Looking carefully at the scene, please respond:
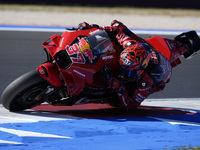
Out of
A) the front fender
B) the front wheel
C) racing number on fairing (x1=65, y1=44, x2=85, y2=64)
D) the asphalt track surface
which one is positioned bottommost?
the asphalt track surface

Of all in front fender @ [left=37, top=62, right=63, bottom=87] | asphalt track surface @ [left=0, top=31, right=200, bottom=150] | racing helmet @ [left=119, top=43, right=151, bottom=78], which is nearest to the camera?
asphalt track surface @ [left=0, top=31, right=200, bottom=150]

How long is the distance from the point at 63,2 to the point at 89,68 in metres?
18.0

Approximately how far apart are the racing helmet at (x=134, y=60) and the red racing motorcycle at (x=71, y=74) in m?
0.16

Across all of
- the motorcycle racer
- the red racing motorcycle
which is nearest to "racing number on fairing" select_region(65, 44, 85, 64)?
the red racing motorcycle

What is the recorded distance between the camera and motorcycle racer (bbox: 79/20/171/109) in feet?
15.7

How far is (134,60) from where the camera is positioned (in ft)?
15.6

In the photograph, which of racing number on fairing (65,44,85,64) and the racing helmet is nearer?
racing number on fairing (65,44,85,64)

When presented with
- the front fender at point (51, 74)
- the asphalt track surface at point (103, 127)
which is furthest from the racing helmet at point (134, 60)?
the front fender at point (51, 74)

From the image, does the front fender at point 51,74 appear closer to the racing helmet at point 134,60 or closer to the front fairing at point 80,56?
the front fairing at point 80,56

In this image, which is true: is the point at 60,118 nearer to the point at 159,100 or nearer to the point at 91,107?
the point at 91,107

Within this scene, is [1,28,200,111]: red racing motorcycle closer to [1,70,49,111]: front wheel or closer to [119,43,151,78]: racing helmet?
[1,70,49,111]: front wheel

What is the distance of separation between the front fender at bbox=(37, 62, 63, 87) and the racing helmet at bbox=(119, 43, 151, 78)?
29.0 inches

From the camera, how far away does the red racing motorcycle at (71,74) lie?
15.0 feet

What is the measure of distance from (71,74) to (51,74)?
220 millimetres
